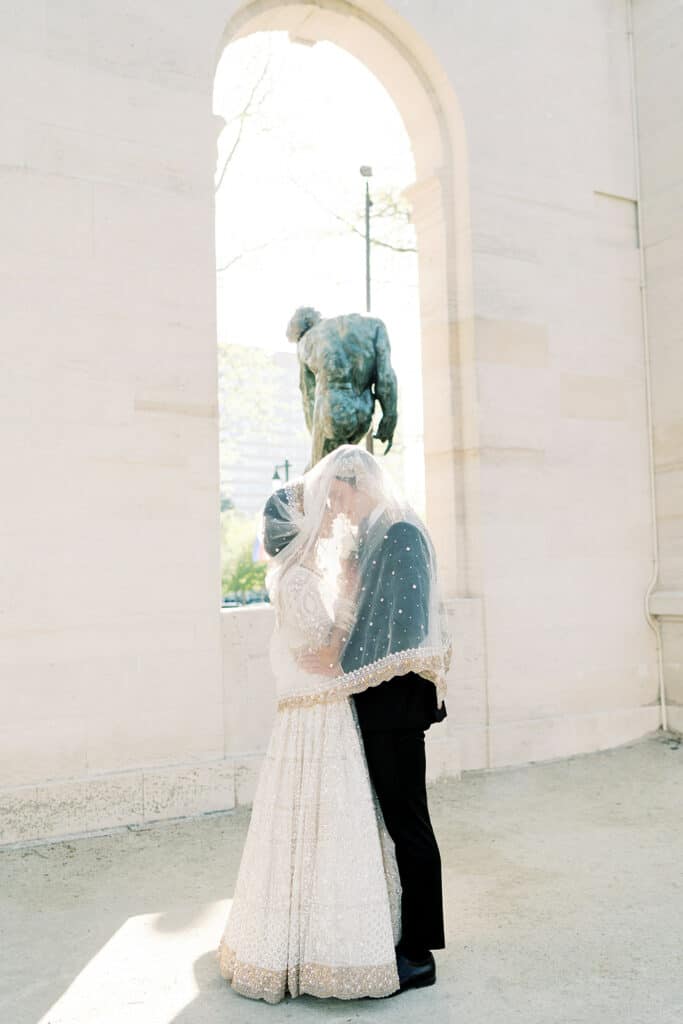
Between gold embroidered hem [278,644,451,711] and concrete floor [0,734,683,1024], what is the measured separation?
88 cm

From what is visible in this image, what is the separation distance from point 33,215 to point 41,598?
1.92 m

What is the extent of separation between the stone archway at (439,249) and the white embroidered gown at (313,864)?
335 centimetres

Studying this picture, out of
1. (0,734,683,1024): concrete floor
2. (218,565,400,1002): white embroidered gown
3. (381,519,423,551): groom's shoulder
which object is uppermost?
(381,519,423,551): groom's shoulder

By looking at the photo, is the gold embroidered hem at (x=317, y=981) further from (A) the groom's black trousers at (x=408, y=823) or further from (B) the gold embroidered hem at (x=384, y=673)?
(B) the gold embroidered hem at (x=384, y=673)

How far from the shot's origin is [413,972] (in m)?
Result: 2.75

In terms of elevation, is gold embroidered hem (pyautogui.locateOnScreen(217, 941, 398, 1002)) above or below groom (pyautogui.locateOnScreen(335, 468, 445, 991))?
below

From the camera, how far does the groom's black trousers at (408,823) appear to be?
272 cm

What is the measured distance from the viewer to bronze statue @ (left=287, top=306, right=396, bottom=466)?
503 cm

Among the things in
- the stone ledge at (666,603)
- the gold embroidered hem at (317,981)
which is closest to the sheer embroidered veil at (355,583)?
the gold embroidered hem at (317,981)

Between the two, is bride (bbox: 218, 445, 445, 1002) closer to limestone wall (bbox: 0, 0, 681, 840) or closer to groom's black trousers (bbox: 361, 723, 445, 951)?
groom's black trousers (bbox: 361, 723, 445, 951)

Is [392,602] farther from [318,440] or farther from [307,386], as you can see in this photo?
[307,386]

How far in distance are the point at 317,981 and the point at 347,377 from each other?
3.17 metres

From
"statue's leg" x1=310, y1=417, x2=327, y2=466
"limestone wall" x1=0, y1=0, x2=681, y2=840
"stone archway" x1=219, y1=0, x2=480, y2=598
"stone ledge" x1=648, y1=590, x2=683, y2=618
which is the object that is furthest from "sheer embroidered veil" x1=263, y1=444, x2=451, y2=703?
"stone ledge" x1=648, y1=590, x2=683, y2=618

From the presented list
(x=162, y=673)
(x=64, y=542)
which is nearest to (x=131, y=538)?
(x=64, y=542)
